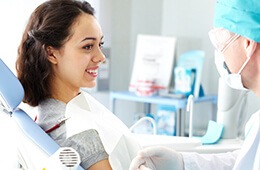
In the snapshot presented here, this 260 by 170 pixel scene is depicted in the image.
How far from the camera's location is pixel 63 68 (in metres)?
1.71

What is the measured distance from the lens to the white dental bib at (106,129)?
157 cm

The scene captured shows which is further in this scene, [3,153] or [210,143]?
[3,153]

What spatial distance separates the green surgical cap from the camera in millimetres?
1315

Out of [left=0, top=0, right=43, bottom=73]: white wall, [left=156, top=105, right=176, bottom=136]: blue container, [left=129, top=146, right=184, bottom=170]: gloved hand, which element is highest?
[left=0, top=0, right=43, bottom=73]: white wall

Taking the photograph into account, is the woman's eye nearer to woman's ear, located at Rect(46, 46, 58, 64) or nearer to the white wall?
woman's ear, located at Rect(46, 46, 58, 64)

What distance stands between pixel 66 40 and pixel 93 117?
10.8 inches

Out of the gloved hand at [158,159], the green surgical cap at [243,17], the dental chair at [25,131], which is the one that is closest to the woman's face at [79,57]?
the dental chair at [25,131]

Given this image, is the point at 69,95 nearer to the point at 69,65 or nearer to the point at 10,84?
the point at 69,65

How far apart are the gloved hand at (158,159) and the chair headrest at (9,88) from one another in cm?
42

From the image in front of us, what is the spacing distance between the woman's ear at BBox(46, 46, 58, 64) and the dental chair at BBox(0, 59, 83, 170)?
201mm

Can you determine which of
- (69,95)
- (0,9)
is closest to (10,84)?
(69,95)

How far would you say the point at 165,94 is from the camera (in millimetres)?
3715

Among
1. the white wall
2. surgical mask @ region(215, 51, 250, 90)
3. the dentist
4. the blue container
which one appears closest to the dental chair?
the dentist

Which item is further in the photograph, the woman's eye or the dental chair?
the woman's eye
